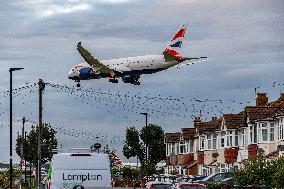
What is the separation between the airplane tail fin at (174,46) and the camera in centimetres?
4525

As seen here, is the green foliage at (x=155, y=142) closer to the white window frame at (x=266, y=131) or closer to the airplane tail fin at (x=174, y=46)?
the white window frame at (x=266, y=131)

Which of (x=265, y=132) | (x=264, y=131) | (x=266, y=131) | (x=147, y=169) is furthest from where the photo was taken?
(x=147, y=169)

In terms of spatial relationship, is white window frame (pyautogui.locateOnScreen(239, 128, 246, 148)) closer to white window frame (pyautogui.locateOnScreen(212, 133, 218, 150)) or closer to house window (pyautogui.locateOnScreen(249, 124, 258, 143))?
house window (pyautogui.locateOnScreen(249, 124, 258, 143))

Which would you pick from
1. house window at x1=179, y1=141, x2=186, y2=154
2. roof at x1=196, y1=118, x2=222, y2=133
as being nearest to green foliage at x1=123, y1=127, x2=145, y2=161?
house window at x1=179, y1=141, x2=186, y2=154

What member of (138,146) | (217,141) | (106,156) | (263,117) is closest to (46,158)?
(138,146)

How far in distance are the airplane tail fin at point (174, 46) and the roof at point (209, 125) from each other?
5431cm

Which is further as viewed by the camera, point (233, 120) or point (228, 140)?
point (228, 140)

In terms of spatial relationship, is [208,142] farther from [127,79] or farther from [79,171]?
[79,171]

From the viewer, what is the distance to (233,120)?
99.5 meters

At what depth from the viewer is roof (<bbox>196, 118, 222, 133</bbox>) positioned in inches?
4274

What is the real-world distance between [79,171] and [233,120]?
70.0 meters

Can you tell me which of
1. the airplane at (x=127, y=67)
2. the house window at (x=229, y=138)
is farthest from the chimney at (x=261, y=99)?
the airplane at (x=127, y=67)

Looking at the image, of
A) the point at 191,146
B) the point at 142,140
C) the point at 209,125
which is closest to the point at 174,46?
the point at 209,125

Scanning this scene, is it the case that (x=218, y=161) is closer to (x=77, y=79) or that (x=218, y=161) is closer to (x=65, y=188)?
(x=77, y=79)
